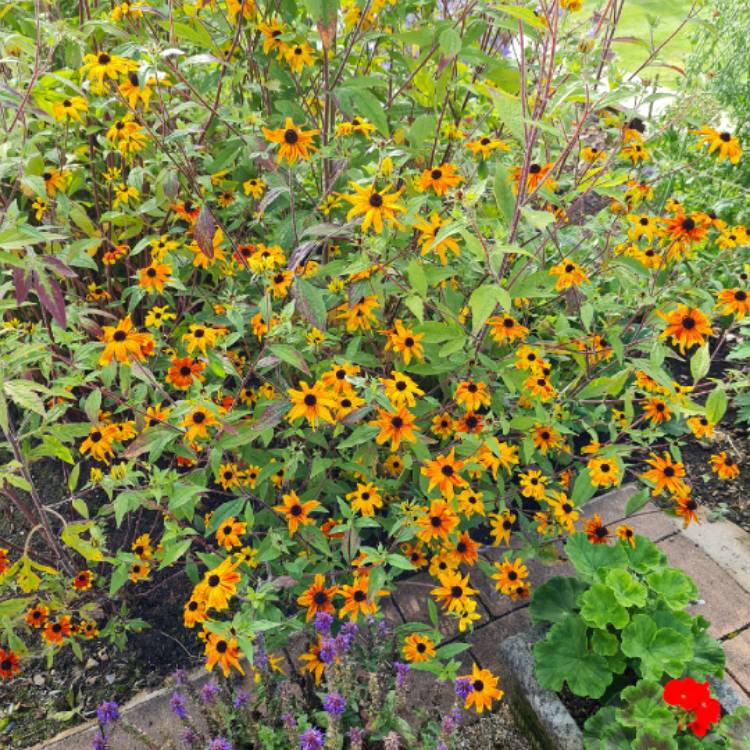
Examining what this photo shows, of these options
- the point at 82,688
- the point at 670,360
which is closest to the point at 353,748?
the point at 82,688

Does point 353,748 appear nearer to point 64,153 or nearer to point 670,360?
point 64,153

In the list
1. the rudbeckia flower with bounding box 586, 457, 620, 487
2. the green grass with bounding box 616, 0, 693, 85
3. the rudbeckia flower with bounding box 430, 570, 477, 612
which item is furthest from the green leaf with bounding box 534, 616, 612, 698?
the green grass with bounding box 616, 0, 693, 85

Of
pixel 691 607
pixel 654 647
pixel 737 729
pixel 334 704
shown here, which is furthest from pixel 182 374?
pixel 691 607

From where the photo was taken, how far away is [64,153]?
2043 mm

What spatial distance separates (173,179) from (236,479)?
89cm

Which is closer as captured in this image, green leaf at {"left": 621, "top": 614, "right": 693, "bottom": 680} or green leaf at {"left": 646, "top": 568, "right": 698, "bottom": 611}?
green leaf at {"left": 621, "top": 614, "right": 693, "bottom": 680}

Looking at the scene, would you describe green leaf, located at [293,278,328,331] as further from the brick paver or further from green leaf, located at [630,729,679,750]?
the brick paver

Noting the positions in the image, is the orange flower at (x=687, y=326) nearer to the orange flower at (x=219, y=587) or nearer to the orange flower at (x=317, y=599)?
the orange flower at (x=317, y=599)

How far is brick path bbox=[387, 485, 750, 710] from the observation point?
212cm

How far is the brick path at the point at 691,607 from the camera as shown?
212cm

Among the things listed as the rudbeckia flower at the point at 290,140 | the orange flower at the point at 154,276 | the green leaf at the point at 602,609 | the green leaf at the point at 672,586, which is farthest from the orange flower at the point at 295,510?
the green leaf at the point at 672,586

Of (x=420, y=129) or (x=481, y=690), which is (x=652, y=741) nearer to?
(x=481, y=690)

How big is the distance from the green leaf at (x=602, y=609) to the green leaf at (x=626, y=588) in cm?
2

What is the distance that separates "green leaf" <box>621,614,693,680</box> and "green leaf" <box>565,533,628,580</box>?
218 mm
